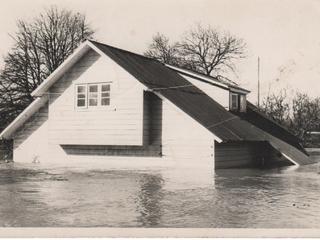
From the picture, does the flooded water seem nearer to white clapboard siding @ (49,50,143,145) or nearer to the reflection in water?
the reflection in water

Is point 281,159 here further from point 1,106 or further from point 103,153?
point 1,106

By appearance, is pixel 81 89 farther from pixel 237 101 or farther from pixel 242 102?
pixel 242 102

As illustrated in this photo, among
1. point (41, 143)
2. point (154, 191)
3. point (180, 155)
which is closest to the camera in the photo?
point (154, 191)

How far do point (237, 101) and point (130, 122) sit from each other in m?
9.29

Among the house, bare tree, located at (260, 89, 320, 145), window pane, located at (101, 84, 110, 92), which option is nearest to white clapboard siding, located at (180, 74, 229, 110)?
the house

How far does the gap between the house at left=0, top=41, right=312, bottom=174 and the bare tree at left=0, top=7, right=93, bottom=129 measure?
1166 cm

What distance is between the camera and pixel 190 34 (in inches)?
2066

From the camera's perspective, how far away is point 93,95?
83.4 feet

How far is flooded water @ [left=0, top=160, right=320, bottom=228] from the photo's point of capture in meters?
9.73

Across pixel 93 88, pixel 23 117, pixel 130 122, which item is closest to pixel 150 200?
pixel 130 122

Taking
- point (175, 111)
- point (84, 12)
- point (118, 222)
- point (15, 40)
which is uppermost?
point (84, 12)

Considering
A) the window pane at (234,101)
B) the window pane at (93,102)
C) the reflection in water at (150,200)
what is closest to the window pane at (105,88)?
the window pane at (93,102)

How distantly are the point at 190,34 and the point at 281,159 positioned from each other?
22.2 m

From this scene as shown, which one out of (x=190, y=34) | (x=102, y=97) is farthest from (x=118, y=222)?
(x=190, y=34)
